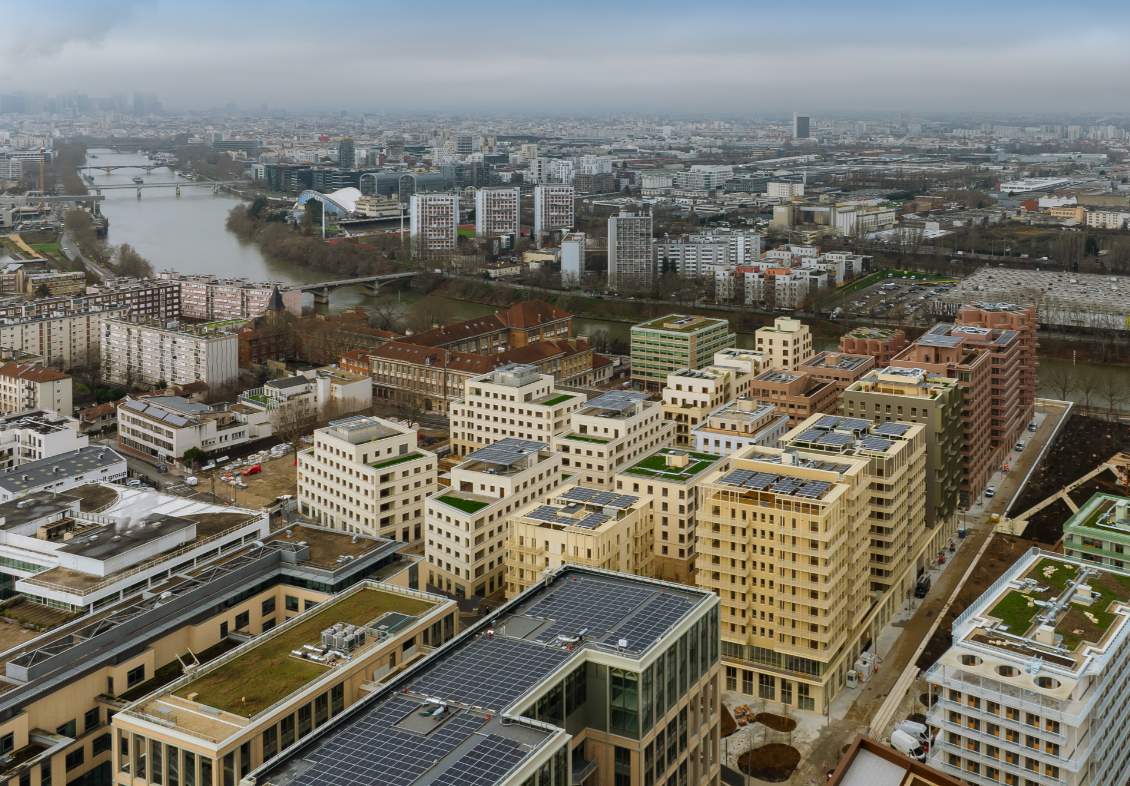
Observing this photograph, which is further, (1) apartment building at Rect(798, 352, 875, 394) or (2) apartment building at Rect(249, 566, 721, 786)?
(1) apartment building at Rect(798, 352, 875, 394)

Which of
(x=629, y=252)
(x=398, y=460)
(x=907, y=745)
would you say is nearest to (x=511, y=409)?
(x=398, y=460)

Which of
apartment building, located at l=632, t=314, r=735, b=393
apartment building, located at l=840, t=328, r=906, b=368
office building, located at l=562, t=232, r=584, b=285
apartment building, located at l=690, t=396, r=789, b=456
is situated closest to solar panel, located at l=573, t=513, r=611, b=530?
apartment building, located at l=690, t=396, r=789, b=456

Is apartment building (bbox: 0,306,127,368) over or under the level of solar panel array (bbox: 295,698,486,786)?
over

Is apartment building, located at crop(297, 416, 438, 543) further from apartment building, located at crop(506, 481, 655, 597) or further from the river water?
the river water

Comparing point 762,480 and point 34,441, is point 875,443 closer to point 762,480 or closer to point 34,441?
point 762,480

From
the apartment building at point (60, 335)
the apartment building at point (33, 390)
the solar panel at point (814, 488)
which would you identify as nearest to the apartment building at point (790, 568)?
the solar panel at point (814, 488)

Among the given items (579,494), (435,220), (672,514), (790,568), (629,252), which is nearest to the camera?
(790,568)

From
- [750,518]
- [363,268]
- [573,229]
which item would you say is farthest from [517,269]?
[750,518]
